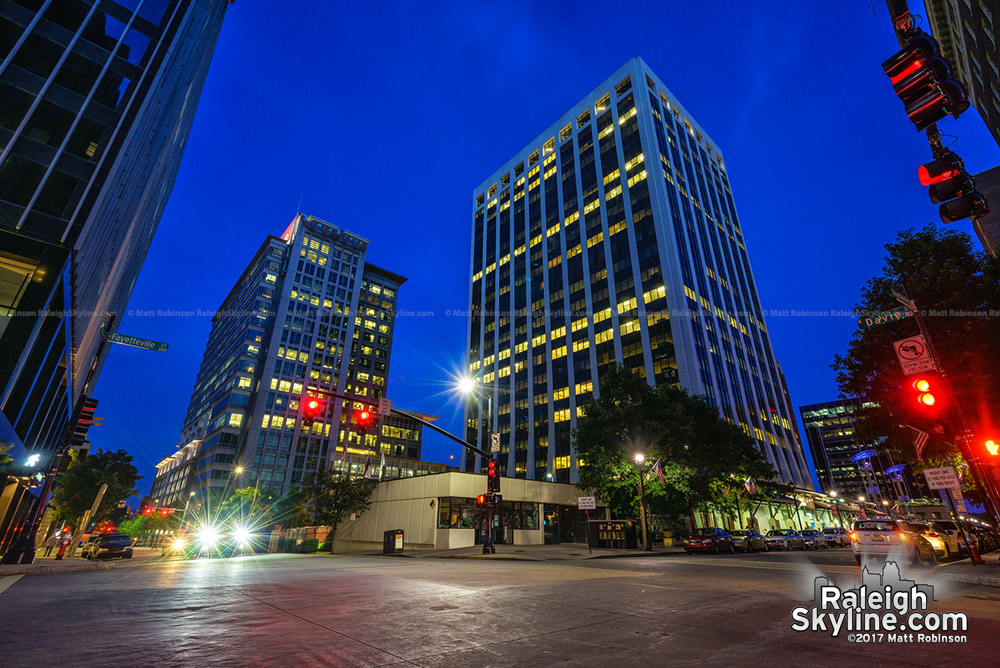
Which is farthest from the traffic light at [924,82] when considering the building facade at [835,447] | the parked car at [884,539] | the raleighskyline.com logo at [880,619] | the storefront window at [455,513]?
the building facade at [835,447]

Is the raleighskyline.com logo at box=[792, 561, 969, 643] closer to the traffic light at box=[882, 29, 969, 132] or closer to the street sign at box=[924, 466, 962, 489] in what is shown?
the traffic light at box=[882, 29, 969, 132]

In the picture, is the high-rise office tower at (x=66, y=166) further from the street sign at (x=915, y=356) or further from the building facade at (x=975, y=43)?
the building facade at (x=975, y=43)

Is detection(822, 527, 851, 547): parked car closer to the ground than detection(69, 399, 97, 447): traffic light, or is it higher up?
closer to the ground

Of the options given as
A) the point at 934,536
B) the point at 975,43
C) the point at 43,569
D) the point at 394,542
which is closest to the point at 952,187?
the point at 934,536

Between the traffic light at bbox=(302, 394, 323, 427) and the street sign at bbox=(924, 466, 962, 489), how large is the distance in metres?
25.1

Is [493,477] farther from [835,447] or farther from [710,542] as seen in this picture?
[835,447]

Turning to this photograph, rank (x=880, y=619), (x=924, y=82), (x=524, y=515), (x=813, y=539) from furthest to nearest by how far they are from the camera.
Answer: (x=524, y=515), (x=813, y=539), (x=924, y=82), (x=880, y=619)

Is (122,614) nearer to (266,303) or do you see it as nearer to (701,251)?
(701,251)

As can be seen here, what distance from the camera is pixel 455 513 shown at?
34625 millimetres

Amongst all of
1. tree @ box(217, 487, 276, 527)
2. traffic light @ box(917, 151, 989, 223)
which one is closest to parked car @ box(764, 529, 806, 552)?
traffic light @ box(917, 151, 989, 223)

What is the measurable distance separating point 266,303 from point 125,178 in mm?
88466

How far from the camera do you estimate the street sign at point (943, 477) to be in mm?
17641

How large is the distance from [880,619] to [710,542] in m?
24.3

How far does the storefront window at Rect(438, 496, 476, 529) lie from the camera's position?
113 ft
